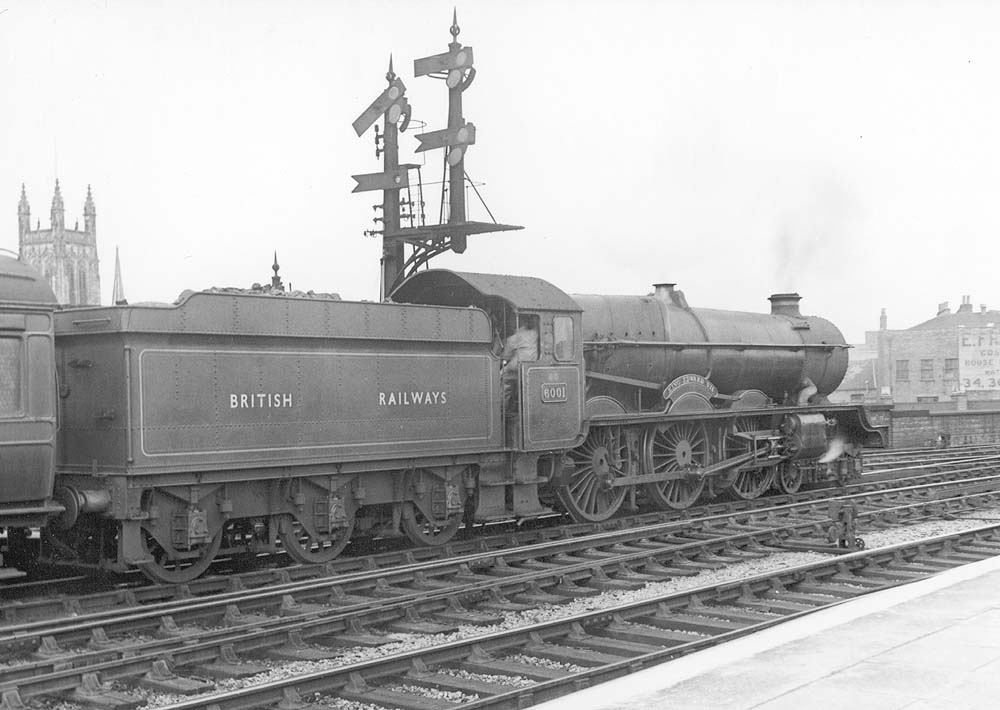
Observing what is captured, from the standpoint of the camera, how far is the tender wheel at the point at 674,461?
14312mm

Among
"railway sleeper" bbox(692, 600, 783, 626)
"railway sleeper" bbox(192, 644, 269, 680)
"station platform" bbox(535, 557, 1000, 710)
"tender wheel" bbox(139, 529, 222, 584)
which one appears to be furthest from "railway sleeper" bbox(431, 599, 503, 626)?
"tender wheel" bbox(139, 529, 222, 584)

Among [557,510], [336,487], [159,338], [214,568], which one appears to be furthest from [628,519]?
[159,338]

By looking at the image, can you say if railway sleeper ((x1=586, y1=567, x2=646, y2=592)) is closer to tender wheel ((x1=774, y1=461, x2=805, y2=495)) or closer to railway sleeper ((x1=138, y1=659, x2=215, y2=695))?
railway sleeper ((x1=138, y1=659, x2=215, y2=695))

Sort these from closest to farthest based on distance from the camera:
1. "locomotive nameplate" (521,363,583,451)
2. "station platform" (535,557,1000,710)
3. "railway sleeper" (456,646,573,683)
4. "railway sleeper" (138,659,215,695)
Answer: "station platform" (535,557,1000,710) < "railway sleeper" (138,659,215,695) < "railway sleeper" (456,646,573,683) < "locomotive nameplate" (521,363,583,451)

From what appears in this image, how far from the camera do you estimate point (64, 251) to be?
58.0 m

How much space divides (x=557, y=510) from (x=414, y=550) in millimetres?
3708

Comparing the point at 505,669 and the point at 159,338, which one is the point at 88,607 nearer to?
the point at 159,338

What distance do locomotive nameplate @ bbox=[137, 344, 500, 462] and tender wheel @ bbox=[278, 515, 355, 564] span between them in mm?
701

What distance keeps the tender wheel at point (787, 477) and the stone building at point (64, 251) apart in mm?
45905

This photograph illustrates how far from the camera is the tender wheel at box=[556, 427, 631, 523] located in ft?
43.7

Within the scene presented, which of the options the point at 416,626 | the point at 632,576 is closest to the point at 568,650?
the point at 416,626

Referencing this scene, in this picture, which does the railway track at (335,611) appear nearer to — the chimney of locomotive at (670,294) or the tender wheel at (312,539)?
the tender wheel at (312,539)

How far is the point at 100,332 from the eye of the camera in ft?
29.5

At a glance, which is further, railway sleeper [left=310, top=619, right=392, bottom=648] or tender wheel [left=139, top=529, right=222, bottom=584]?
tender wheel [left=139, top=529, right=222, bottom=584]
